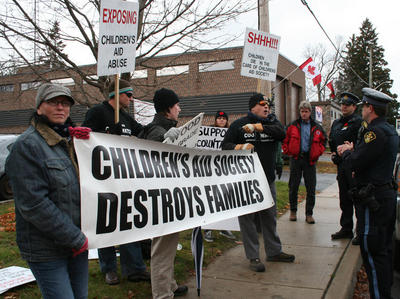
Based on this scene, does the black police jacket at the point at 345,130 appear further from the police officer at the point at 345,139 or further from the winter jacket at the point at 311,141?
the winter jacket at the point at 311,141

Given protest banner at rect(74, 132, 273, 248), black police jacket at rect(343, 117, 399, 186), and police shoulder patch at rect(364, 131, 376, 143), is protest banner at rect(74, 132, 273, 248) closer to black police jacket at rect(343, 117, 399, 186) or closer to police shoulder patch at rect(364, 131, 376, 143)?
black police jacket at rect(343, 117, 399, 186)

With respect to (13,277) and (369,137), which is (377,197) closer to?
(369,137)

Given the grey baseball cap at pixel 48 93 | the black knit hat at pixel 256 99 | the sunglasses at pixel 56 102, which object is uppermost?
the black knit hat at pixel 256 99

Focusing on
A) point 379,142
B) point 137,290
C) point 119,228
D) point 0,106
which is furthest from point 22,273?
point 0,106

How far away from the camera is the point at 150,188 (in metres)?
3.05

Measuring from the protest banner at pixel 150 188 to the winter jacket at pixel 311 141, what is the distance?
9.22 ft

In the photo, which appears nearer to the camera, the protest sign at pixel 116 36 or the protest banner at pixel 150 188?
the protest banner at pixel 150 188

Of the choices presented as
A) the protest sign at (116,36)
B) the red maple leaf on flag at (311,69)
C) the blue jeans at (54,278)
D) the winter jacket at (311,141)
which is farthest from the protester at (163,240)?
the red maple leaf on flag at (311,69)

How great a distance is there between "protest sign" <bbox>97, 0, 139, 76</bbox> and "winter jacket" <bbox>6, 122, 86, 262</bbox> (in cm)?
202

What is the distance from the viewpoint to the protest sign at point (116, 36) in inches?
163

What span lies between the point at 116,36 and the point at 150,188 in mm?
2042

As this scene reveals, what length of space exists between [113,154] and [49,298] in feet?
3.38

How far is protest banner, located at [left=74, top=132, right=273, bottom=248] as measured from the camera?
2.56 meters

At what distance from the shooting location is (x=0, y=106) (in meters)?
34.9
